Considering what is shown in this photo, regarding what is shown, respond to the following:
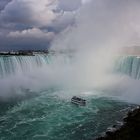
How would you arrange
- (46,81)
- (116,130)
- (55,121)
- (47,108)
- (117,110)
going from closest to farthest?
1. (116,130)
2. (55,121)
3. (117,110)
4. (47,108)
5. (46,81)

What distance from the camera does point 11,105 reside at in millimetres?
25312

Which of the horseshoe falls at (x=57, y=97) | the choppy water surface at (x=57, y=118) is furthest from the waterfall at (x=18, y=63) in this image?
the choppy water surface at (x=57, y=118)

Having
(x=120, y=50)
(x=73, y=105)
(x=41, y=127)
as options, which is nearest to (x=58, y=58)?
(x=120, y=50)

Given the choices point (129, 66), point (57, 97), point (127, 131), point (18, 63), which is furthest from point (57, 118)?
point (129, 66)

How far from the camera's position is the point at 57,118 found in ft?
69.6

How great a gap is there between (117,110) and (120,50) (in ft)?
88.4

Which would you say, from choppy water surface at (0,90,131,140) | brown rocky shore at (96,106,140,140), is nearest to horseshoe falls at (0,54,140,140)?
choppy water surface at (0,90,131,140)

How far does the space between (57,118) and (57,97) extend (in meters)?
8.13

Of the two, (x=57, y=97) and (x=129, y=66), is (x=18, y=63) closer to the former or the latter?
(x=57, y=97)

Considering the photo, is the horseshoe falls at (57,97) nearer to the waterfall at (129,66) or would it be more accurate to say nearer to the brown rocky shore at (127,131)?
the waterfall at (129,66)

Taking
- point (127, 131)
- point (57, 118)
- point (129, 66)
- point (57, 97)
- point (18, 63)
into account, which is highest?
point (18, 63)

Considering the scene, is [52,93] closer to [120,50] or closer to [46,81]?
[46,81]

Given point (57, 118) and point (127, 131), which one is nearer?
point (127, 131)

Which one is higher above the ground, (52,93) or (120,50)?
(120,50)
